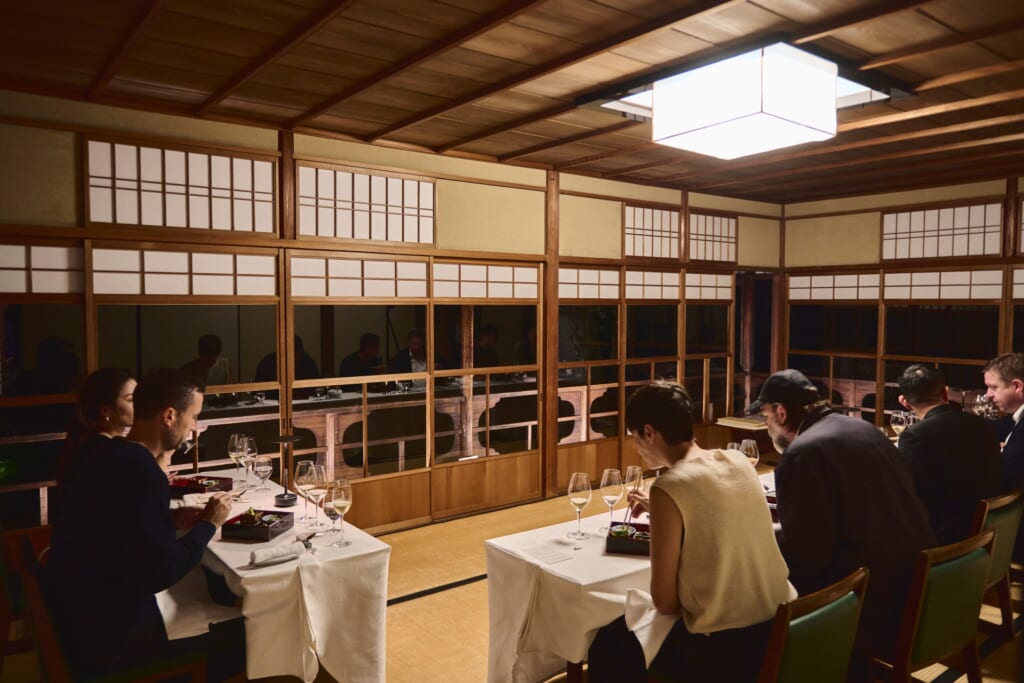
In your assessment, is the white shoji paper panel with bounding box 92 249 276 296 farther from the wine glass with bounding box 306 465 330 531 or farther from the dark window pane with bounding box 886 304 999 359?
the dark window pane with bounding box 886 304 999 359

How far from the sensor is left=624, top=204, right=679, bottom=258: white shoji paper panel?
6.53 meters

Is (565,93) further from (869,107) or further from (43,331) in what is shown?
(43,331)

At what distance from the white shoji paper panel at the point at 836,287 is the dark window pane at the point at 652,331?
1.42 m

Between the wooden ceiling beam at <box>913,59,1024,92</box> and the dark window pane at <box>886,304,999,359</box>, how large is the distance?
351 centimetres

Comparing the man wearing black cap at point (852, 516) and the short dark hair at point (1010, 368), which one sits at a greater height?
the short dark hair at point (1010, 368)

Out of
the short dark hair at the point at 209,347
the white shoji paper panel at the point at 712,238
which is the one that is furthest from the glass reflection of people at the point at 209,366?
the white shoji paper panel at the point at 712,238

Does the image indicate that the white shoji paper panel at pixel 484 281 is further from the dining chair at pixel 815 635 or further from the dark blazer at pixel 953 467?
the dining chair at pixel 815 635

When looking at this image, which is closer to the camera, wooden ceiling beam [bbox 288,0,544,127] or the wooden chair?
the wooden chair

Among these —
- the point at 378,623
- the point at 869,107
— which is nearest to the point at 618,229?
the point at 869,107

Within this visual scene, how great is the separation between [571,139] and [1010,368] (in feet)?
10.0

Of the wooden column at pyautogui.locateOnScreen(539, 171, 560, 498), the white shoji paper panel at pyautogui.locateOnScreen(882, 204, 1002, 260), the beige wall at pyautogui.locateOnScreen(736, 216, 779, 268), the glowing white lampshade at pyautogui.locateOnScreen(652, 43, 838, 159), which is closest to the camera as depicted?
the glowing white lampshade at pyautogui.locateOnScreen(652, 43, 838, 159)

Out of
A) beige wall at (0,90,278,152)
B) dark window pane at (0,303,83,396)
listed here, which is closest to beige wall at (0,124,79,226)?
beige wall at (0,90,278,152)

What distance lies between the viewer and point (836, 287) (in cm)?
730

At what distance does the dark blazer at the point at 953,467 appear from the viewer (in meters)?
2.84
